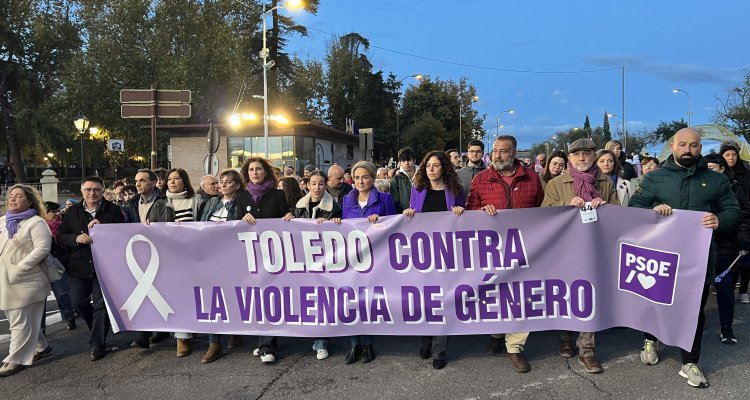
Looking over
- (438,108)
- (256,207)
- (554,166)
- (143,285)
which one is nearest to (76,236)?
(143,285)

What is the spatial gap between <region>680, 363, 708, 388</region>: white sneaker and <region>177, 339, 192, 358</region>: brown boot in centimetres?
415

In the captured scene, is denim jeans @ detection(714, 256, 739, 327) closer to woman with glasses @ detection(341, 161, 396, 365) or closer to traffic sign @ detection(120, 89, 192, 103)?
woman with glasses @ detection(341, 161, 396, 365)

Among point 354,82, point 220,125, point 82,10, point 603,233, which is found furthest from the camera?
point 354,82

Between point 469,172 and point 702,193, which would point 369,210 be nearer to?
point 469,172

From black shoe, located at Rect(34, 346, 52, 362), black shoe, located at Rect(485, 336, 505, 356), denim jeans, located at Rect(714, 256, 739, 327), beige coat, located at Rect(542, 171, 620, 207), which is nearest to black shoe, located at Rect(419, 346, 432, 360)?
black shoe, located at Rect(485, 336, 505, 356)

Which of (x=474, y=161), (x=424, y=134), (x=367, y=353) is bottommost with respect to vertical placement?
(x=367, y=353)

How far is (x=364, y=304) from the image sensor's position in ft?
14.4

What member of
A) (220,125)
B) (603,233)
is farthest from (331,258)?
(220,125)

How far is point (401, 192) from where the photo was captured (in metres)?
5.73

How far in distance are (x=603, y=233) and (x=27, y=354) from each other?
198 inches

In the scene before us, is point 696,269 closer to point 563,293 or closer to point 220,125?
point 563,293

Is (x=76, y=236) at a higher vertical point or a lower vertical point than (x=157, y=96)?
lower

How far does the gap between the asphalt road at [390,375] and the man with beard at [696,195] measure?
0.89 ft

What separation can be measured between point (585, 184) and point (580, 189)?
2.2 inches
